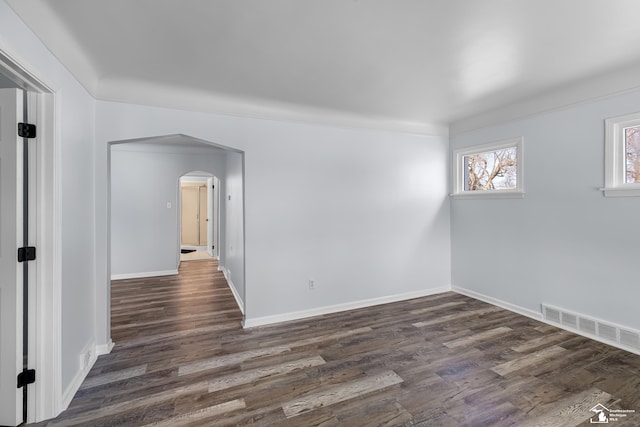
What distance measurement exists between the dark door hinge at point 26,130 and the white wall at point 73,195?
124 mm

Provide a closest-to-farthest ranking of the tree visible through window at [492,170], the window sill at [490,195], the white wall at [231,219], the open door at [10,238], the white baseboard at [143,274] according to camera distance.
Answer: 1. the open door at [10,238]
2. the window sill at [490,195]
3. the tree visible through window at [492,170]
4. the white wall at [231,219]
5. the white baseboard at [143,274]

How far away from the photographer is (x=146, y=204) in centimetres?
564

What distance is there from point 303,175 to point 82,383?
107 inches

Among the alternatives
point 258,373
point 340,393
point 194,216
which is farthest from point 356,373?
point 194,216

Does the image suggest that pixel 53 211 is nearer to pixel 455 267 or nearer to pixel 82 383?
pixel 82 383

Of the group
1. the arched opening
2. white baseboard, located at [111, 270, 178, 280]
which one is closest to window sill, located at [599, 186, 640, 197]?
the arched opening

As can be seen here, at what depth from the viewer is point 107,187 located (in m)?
2.64

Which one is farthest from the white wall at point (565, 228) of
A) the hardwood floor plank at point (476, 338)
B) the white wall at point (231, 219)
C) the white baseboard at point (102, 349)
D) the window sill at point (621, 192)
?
the white baseboard at point (102, 349)

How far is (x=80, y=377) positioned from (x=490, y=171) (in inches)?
191

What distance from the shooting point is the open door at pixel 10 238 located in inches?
65.6

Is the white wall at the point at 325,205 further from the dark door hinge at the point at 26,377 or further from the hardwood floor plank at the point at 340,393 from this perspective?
the hardwood floor plank at the point at 340,393

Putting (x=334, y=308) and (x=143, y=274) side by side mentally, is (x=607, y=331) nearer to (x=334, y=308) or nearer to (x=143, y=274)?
(x=334, y=308)

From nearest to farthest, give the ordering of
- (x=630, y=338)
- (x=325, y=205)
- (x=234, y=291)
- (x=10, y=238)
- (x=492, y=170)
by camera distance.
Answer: (x=10, y=238) → (x=630, y=338) → (x=325, y=205) → (x=492, y=170) → (x=234, y=291)

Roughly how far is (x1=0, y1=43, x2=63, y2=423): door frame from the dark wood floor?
233mm
